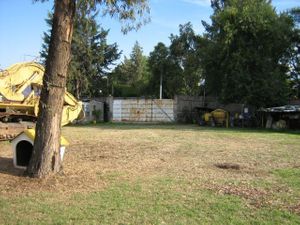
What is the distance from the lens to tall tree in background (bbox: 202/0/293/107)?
27234mm

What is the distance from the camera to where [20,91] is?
14.8m

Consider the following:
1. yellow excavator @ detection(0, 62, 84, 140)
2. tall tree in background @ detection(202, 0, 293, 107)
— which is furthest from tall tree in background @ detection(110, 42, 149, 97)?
yellow excavator @ detection(0, 62, 84, 140)

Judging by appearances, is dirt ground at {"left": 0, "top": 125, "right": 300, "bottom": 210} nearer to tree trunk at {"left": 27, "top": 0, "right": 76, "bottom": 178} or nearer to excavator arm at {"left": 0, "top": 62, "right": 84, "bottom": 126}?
tree trunk at {"left": 27, "top": 0, "right": 76, "bottom": 178}

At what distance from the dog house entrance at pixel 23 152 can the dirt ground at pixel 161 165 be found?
10.0 inches

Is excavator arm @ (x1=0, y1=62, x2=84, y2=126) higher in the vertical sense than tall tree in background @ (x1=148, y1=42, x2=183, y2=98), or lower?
lower

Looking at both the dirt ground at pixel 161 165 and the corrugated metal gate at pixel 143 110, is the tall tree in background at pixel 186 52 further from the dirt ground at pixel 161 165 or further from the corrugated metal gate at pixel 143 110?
the dirt ground at pixel 161 165

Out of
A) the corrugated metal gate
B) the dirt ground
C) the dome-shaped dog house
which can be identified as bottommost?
the dirt ground

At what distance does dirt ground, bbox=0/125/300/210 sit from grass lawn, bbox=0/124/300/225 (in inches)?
0.8

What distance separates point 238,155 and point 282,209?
5831 mm

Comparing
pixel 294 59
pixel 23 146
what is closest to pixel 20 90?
pixel 23 146

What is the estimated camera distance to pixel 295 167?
9914mm

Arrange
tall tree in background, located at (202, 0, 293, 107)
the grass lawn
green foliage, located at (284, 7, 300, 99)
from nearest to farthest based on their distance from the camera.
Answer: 1. the grass lawn
2. tall tree in background, located at (202, 0, 293, 107)
3. green foliage, located at (284, 7, 300, 99)

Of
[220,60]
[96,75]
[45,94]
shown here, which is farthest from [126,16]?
[96,75]

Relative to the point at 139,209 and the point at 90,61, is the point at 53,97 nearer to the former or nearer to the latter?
the point at 139,209
